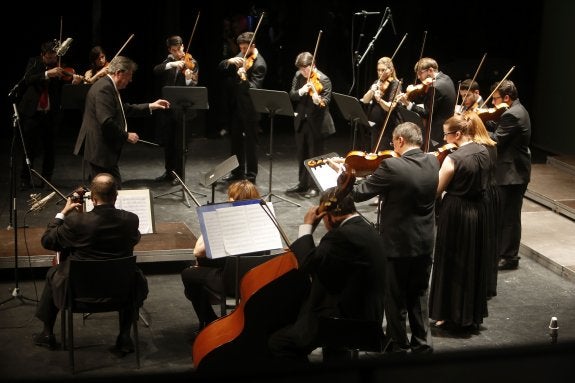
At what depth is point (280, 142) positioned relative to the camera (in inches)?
495

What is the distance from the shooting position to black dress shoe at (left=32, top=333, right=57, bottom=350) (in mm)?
5969

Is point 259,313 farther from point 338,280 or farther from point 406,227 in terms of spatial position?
point 406,227

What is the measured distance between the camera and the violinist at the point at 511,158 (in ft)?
24.7

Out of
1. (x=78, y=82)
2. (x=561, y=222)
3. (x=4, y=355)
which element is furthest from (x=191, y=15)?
(x=4, y=355)

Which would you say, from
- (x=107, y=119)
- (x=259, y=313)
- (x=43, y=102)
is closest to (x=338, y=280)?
(x=259, y=313)

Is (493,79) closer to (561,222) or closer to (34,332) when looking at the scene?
(561,222)

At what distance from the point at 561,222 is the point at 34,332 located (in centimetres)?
546

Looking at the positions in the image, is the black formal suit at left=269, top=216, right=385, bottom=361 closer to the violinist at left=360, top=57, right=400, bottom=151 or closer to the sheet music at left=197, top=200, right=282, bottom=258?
the sheet music at left=197, top=200, right=282, bottom=258

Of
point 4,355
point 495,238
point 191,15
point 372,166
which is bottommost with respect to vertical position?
point 4,355

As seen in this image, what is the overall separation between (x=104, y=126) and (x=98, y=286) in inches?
99.0

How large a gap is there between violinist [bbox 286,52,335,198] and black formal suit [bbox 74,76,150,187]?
2317mm

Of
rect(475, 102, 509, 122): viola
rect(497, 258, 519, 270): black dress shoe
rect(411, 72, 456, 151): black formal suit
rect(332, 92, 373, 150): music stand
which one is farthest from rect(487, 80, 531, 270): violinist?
rect(332, 92, 373, 150): music stand

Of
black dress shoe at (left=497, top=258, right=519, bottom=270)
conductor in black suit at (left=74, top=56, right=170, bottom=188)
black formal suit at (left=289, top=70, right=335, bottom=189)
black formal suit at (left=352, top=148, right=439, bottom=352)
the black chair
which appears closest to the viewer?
the black chair

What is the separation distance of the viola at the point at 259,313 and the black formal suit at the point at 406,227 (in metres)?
1.12
